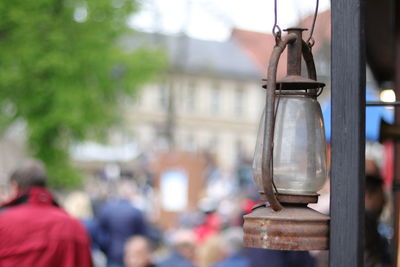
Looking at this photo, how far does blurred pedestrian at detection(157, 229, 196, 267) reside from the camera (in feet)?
26.1

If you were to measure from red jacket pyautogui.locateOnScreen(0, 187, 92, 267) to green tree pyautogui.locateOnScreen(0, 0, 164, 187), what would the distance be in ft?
45.2

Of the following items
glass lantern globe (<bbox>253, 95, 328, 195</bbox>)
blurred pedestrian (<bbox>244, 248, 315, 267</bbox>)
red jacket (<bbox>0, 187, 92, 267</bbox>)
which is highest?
glass lantern globe (<bbox>253, 95, 328, 195</bbox>)

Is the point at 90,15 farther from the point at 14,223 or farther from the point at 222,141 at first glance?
the point at 222,141

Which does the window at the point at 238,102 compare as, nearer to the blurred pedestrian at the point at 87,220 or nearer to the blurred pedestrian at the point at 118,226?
the blurred pedestrian at the point at 87,220

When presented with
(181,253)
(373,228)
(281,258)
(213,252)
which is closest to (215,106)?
(181,253)

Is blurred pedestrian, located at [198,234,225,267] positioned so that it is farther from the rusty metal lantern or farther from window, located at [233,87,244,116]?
window, located at [233,87,244,116]

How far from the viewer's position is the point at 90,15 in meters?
19.6

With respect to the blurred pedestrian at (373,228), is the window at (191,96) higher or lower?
higher

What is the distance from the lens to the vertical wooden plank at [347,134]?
87.0 inches

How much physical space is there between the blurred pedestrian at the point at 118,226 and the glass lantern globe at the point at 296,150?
7639mm

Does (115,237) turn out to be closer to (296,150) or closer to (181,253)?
(181,253)

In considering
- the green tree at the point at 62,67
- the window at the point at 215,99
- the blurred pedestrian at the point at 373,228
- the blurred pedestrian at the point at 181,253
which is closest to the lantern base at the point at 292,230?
the blurred pedestrian at the point at 373,228

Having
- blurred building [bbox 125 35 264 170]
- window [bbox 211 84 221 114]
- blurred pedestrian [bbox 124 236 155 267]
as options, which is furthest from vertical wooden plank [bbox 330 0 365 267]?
window [bbox 211 84 221 114]

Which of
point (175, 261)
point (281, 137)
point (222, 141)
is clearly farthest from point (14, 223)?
point (222, 141)
